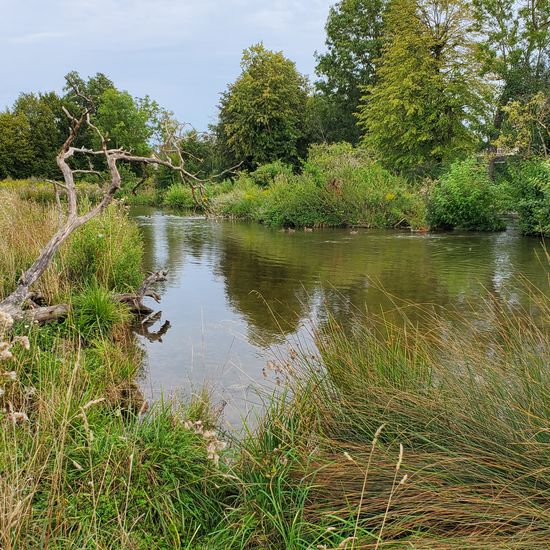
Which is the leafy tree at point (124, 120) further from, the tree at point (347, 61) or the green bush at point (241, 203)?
the green bush at point (241, 203)

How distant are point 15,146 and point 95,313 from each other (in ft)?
157

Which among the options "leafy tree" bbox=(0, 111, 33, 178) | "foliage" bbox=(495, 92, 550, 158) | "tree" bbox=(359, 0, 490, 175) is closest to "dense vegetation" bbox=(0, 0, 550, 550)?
"foliage" bbox=(495, 92, 550, 158)

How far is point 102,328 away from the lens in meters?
5.59

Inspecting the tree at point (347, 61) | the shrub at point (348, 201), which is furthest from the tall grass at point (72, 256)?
the tree at point (347, 61)

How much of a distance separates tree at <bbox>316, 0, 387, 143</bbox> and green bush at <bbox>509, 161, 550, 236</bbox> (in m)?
25.3

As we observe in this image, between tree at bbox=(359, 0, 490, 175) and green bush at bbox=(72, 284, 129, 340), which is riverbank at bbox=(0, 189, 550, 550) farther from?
tree at bbox=(359, 0, 490, 175)

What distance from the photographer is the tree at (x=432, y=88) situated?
25.3 meters

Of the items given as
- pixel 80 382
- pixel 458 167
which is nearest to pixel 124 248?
pixel 80 382

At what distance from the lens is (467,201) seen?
1773 cm

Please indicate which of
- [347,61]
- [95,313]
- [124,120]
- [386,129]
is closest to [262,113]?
[347,61]

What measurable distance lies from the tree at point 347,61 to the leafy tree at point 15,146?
86.3 ft

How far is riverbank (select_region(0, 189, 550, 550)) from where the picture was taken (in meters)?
2.05

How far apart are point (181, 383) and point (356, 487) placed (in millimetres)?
2834

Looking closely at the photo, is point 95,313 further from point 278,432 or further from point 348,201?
point 348,201
